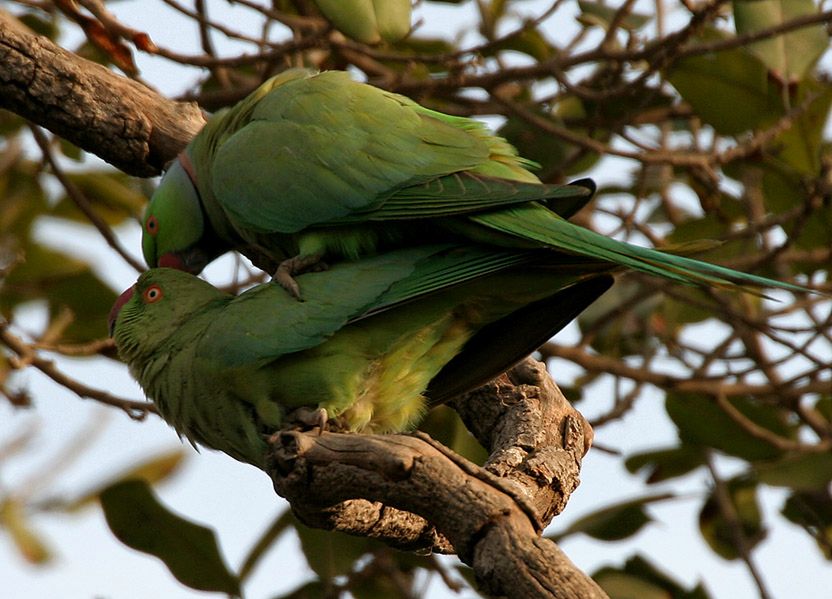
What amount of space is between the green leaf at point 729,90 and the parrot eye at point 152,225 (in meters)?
2.19

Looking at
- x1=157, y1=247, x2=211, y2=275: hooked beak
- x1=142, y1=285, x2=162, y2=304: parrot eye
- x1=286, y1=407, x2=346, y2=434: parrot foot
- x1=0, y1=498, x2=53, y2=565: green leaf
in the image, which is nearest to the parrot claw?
x1=286, y1=407, x2=346, y2=434: parrot foot

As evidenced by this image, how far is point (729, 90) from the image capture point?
468cm

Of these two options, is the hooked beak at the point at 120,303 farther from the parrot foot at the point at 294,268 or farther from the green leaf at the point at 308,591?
the green leaf at the point at 308,591

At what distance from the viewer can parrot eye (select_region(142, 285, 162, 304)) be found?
136 inches

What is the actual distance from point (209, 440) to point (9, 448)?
2734 mm

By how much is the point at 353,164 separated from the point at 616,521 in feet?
7.02

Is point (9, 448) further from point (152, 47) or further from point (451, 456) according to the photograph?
point (451, 456)

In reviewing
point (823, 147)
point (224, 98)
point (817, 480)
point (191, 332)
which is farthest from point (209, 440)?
point (823, 147)

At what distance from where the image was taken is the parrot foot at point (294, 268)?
3.19 metres

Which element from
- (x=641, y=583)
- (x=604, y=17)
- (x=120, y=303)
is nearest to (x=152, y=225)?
(x=120, y=303)

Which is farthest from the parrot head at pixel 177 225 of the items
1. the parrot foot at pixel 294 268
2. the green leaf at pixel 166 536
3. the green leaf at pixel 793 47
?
the green leaf at pixel 793 47

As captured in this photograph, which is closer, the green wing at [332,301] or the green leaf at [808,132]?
the green wing at [332,301]

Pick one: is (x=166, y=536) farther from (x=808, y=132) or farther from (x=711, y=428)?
(x=808, y=132)

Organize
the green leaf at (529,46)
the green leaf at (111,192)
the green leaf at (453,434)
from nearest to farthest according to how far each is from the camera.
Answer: the green leaf at (453,434) < the green leaf at (529,46) < the green leaf at (111,192)
